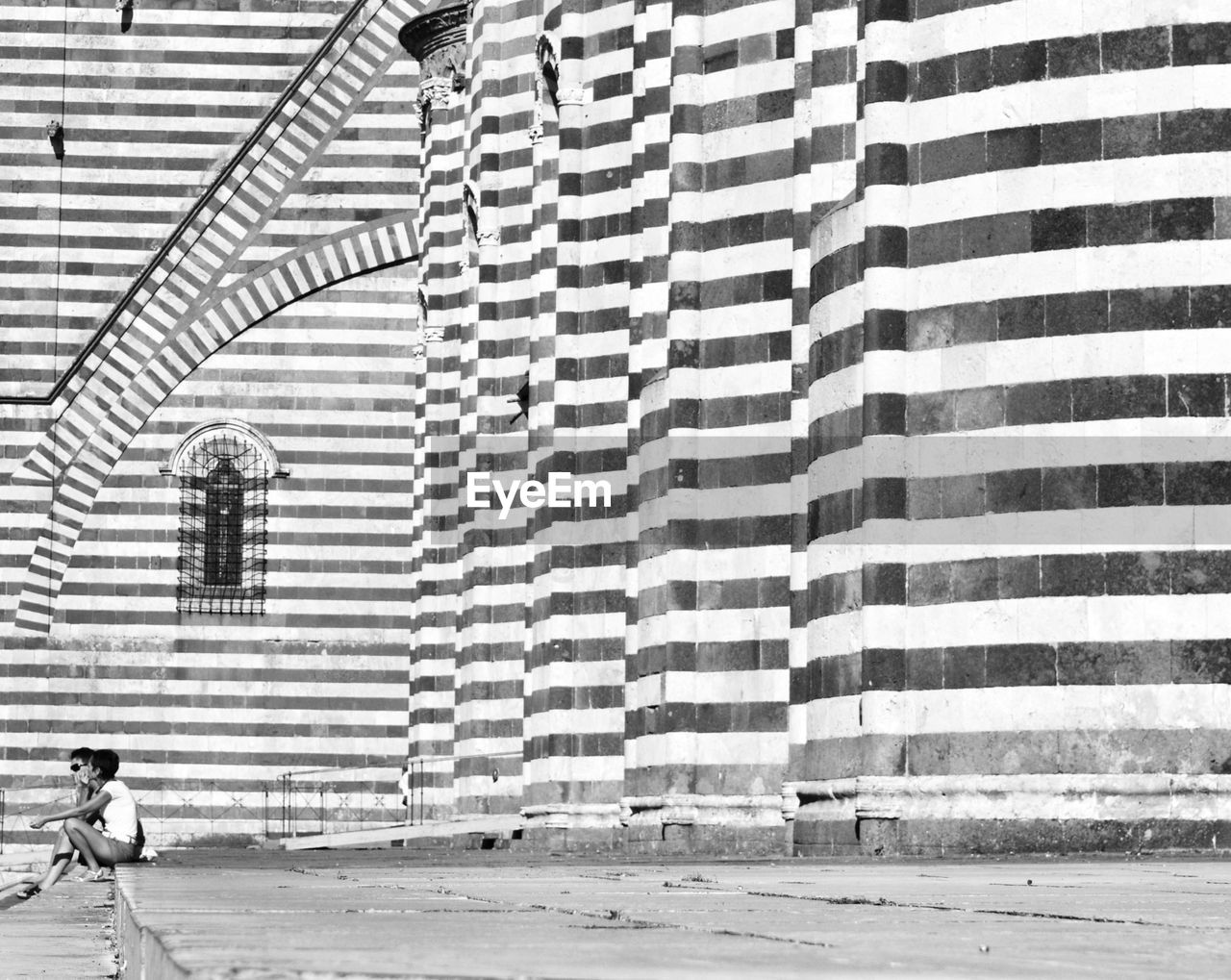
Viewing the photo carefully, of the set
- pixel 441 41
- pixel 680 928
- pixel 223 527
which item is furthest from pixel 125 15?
pixel 680 928

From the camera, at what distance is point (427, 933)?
12.8ft

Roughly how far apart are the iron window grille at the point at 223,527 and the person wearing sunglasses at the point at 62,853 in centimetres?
1825

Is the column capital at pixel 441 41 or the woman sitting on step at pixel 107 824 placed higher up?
the column capital at pixel 441 41

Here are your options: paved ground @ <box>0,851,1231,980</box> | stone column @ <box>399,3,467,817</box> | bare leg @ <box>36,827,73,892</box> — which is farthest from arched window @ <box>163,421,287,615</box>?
A: paved ground @ <box>0,851,1231,980</box>

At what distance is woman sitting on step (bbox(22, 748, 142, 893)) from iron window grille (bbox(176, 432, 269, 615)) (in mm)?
19231

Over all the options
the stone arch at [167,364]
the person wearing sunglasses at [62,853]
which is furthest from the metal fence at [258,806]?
the person wearing sunglasses at [62,853]

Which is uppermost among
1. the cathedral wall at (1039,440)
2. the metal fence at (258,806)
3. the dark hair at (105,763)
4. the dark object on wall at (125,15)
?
the dark object on wall at (125,15)

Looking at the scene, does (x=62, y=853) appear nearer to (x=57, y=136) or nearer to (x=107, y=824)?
(x=107, y=824)

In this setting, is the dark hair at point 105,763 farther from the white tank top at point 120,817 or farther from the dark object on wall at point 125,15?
the dark object on wall at point 125,15

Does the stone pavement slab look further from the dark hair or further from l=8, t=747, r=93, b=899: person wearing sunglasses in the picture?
the dark hair

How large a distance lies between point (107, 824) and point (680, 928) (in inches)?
407

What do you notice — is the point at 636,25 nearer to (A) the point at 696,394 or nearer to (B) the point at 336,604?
(A) the point at 696,394

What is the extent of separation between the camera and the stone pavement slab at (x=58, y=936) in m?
5.99

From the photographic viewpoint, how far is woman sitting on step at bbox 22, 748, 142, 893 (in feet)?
44.6
